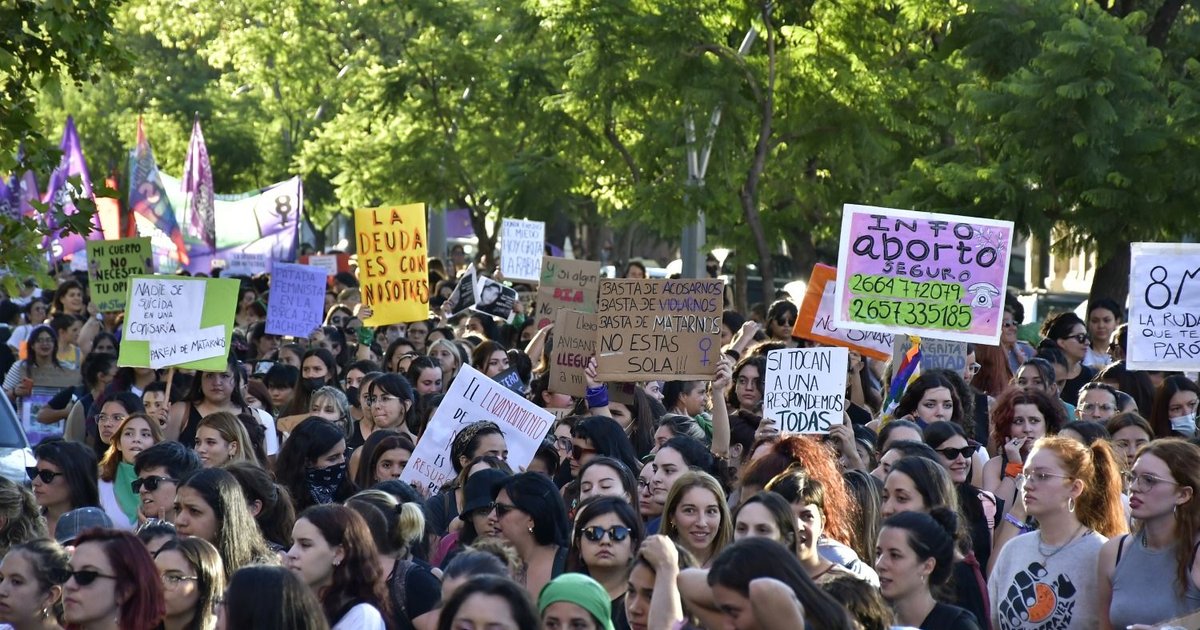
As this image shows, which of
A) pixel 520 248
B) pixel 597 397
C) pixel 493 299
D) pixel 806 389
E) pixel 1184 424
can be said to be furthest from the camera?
pixel 520 248

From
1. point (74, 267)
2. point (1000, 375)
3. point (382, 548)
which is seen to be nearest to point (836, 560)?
point (382, 548)

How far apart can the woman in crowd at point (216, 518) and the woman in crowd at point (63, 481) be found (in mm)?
1419

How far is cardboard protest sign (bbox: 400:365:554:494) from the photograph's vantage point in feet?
30.4

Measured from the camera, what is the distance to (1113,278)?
19484 mm

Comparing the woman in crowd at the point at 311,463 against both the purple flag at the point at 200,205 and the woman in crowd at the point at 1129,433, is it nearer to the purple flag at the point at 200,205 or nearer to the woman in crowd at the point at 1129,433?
the woman in crowd at the point at 1129,433

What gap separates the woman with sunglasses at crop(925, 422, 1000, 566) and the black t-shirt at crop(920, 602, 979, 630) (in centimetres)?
133

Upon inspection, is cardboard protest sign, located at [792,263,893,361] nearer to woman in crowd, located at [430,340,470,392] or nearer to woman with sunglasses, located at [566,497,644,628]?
woman in crowd, located at [430,340,470,392]

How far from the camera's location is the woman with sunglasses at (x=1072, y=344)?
12491mm

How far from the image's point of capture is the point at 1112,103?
16.8 m

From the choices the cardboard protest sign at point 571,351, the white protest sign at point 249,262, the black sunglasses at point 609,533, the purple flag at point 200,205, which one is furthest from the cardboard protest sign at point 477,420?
the white protest sign at point 249,262

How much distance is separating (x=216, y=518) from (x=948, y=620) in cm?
273

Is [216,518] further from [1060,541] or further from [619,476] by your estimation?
[1060,541]

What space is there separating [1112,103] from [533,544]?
11.5 meters

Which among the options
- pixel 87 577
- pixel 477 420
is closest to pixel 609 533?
pixel 87 577
